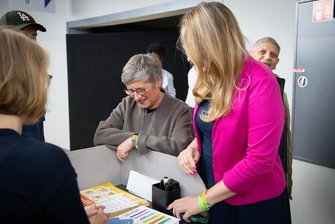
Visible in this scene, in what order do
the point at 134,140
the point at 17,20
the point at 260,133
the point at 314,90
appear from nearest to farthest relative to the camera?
the point at 260,133 < the point at 134,140 < the point at 17,20 < the point at 314,90

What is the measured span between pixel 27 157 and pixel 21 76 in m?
0.17

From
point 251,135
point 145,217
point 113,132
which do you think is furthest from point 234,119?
point 113,132

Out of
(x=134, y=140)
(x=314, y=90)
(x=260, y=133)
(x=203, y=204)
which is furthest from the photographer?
(x=314, y=90)

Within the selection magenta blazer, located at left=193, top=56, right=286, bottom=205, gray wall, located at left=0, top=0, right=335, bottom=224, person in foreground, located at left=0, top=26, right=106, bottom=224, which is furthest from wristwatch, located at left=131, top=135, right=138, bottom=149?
person in foreground, located at left=0, top=26, right=106, bottom=224

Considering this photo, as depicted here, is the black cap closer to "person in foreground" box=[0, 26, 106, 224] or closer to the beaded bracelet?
"person in foreground" box=[0, 26, 106, 224]

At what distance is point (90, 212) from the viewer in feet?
3.49

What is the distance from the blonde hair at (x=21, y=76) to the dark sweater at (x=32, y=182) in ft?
0.20

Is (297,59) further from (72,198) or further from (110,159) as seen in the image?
(72,198)

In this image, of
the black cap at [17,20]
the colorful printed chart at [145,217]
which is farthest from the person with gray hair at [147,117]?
the black cap at [17,20]

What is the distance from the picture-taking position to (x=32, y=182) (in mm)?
645

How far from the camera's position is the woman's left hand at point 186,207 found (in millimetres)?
1166

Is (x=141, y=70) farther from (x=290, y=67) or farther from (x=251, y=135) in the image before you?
(x=290, y=67)

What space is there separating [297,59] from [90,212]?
1.61 metres

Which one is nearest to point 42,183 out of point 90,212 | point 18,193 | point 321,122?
point 18,193
